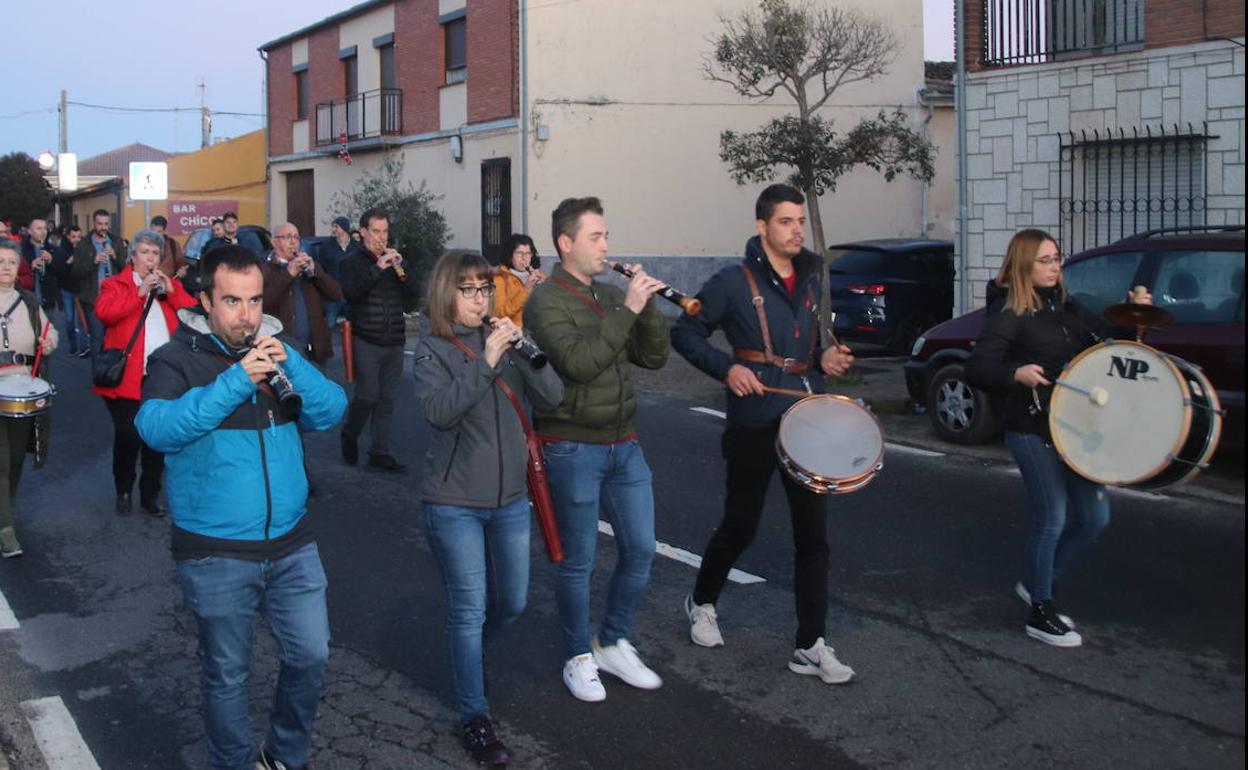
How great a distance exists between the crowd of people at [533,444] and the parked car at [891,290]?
34.8 feet

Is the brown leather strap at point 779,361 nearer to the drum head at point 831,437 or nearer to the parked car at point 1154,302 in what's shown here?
the drum head at point 831,437

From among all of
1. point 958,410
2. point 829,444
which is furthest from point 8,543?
point 958,410

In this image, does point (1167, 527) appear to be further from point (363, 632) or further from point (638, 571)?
point (363, 632)

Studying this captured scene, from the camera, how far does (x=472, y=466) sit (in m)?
4.38

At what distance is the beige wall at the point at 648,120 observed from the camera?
25453 mm

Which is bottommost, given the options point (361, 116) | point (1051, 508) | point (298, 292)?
point (1051, 508)

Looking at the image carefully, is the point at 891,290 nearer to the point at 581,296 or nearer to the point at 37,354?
the point at 37,354

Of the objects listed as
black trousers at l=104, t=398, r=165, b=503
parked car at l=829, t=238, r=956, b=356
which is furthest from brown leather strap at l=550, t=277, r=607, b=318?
parked car at l=829, t=238, r=956, b=356

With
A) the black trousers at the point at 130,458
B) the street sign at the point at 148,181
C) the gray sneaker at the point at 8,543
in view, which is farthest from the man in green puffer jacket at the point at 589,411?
the street sign at the point at 148,181

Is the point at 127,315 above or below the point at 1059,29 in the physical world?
below

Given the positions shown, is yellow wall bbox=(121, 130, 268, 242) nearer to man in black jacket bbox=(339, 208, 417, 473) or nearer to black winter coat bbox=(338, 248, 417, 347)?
man in black jacket bbox=(339, 208, 417, 473)

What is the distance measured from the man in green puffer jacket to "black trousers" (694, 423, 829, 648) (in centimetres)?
47

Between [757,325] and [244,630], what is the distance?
229 centimetres

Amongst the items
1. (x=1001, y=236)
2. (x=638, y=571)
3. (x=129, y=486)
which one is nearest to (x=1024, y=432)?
(x=638, y=571)
